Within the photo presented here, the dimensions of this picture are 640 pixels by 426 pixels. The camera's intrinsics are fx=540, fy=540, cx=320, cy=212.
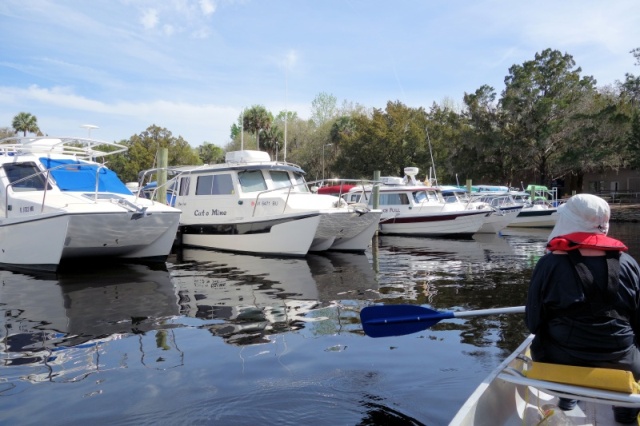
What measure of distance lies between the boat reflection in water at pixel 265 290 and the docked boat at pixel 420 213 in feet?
26.1

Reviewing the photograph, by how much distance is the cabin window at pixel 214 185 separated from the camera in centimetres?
1606

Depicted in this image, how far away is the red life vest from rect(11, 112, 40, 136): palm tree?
58797mm

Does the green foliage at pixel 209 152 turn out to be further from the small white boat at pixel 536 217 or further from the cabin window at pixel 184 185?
the cabin window at pixel 184 185

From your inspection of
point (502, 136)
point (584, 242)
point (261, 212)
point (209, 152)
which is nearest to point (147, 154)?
point (209, 152)

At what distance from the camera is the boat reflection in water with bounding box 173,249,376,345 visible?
7582 mm

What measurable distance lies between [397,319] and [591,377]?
5.60 feet

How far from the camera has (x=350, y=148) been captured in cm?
4869

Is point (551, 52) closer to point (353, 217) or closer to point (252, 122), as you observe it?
point (252, 122)

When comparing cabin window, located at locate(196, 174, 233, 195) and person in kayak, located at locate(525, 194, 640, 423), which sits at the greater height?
cabin window, located at locate(196, 174, 233, 195)

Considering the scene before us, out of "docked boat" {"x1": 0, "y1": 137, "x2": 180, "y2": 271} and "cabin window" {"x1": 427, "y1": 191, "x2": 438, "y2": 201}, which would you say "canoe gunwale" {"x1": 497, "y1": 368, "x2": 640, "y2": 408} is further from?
"cabin window" {"x1": 427, "y1": 191, "x2": 438, "y2": 201}

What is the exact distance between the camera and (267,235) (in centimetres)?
1494

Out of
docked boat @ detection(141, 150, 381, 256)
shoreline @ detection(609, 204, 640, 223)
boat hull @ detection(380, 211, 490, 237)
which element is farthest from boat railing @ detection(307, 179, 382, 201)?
shoreline @ detection(609, 204, 640, 223)

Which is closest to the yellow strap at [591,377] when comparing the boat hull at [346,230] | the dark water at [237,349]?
the dark water at [237,349]

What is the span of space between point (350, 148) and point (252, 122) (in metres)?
9.32
